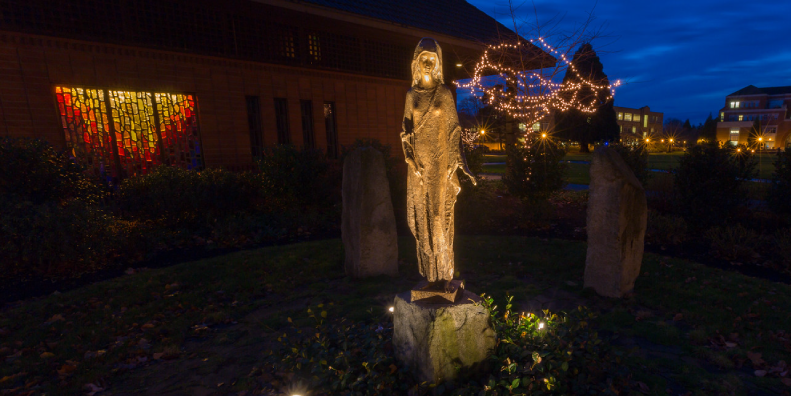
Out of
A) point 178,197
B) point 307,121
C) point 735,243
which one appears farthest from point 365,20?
point 735,243

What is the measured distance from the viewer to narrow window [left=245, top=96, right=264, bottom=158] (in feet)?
39.4

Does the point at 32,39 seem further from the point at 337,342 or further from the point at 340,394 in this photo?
the point at 340,394

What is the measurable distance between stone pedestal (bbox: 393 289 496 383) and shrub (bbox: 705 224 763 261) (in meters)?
6.44

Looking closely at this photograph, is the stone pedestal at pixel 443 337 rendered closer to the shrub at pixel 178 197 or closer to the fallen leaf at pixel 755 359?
the fallen leaf at pixel 755 359

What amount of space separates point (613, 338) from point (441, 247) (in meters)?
2.50

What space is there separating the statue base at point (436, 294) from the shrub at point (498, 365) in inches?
25.4

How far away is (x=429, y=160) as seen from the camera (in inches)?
131

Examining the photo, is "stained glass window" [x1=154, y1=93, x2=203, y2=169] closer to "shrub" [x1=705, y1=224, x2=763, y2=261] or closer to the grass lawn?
the grass lawn

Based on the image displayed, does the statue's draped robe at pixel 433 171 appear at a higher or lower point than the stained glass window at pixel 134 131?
lower

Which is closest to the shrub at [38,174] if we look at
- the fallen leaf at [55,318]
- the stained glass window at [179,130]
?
the fallen leaf at [55,318]

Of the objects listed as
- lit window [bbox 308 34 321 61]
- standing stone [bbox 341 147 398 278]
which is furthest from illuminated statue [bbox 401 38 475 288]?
lit window [bbox 308 34 321 61]

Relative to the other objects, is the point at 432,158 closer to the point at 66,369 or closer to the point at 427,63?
the point at 427,63

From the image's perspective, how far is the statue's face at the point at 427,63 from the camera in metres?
3.24

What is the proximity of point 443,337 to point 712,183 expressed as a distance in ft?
26.4
